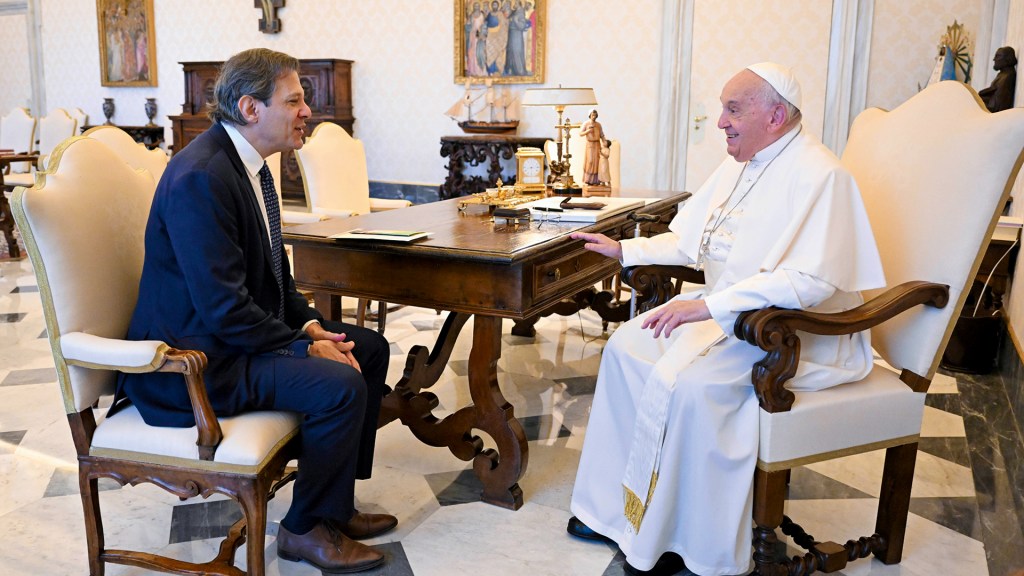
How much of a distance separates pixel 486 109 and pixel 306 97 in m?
2.19

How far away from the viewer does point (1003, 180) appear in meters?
2.28

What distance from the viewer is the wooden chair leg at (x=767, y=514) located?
2.24m

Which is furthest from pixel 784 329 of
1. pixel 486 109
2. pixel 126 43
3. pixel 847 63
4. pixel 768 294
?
pixel 126 43

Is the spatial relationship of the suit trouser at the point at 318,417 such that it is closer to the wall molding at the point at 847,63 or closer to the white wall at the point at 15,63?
the wall molding at the point at 847,63

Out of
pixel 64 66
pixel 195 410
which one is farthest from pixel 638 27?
pixel 64 66

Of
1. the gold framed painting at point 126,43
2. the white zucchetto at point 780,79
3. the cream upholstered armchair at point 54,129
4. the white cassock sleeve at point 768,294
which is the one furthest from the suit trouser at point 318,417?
the gold framed painting at point 126,43

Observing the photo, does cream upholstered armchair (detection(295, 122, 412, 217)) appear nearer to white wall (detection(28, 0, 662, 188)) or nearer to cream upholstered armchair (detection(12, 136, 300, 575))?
cream upholstered armchair (detection(12, 136, 300, 575))

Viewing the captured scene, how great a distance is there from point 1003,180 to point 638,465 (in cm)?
127

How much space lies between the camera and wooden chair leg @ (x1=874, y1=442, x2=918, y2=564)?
245cm

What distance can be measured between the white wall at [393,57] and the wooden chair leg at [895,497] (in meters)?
5.85

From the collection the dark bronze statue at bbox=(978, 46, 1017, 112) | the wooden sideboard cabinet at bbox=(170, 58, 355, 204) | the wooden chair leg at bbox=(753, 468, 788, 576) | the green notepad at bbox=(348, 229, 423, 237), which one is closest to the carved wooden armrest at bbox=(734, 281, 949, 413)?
the wooden chair leg at bbox=(753, 468, 788, 576)

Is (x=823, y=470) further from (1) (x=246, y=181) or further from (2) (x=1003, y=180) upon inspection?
(1) (x=246, y=181)

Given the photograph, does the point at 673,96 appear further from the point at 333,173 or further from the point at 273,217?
the point at 273,217

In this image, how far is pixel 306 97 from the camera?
30.9 ft
